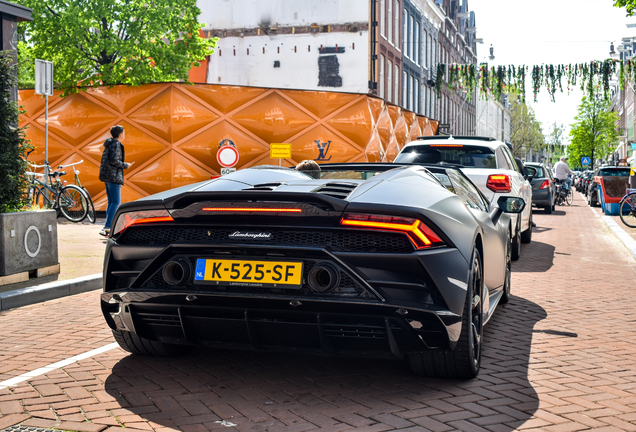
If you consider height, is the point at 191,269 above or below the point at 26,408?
above

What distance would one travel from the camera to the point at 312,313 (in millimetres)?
3373

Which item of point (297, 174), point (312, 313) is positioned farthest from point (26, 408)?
point (297, 174)

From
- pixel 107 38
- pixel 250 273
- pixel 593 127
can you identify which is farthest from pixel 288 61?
pixel 593 127

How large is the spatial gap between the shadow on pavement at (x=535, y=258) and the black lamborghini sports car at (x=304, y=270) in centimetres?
448

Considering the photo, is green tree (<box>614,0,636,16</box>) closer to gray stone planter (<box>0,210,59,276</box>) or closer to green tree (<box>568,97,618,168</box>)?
gray stone planter (<box>0,210,59,276</box>)

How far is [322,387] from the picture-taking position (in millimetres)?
3816

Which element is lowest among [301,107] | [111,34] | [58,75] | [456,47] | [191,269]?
[191,269]

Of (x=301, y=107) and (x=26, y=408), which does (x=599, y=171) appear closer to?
(x=301, y=107)

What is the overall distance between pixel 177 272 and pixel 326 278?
82cm

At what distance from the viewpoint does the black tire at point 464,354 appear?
3676mm

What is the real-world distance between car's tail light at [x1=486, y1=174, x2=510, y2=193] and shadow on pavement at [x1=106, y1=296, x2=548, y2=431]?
497cm

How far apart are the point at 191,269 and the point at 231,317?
1.06 ft

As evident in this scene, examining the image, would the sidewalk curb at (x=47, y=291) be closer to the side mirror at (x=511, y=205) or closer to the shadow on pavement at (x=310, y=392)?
the shadow on pavement at (x=310, y=392)

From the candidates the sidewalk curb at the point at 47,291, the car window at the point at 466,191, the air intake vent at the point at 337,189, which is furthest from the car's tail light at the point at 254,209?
the sidewalk curb at the point at 47,291
